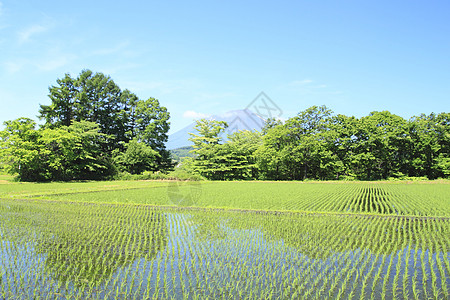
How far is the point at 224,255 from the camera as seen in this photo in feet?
21.0

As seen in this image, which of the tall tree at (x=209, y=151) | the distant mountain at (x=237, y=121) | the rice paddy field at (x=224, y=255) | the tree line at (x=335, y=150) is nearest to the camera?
the rice paddy field at (x=224, y=255)

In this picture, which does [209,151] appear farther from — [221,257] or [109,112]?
[221,257]

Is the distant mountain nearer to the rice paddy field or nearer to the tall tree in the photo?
the tall tree

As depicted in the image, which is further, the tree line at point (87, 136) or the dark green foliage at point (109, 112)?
the dark green foliage at point (109, 112)

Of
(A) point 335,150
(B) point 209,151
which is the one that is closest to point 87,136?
(B) point 209,151

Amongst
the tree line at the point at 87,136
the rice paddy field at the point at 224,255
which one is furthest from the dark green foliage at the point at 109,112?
the rice paddy field at the point at 224,255

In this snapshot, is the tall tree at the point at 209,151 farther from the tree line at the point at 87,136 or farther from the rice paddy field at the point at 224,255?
the rice paddy field at the point at 224,255

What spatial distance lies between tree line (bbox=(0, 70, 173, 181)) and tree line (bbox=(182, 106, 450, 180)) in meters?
6.22

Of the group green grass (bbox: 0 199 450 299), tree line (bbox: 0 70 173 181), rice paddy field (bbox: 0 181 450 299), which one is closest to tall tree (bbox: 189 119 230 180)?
tree line (bbox: 0 70 173 181)

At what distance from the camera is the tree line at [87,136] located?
1047 inches

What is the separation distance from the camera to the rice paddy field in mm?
4621

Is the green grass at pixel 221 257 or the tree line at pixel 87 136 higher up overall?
the tree line at pixel 87 136

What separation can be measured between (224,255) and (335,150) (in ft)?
100

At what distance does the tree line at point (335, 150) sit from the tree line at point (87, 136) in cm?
622
